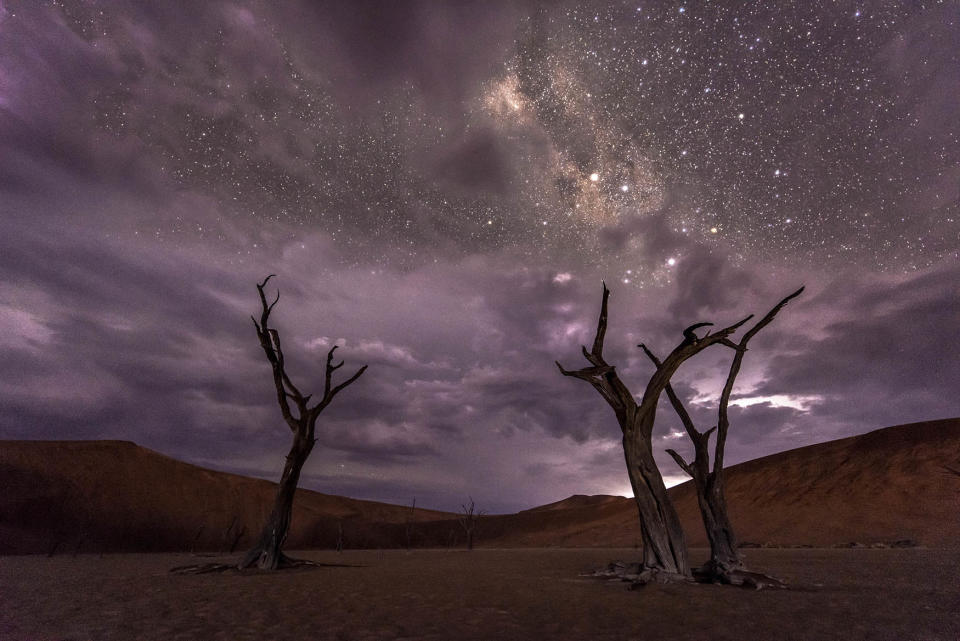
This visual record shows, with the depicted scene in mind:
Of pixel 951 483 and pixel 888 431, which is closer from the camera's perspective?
pixel 951 483

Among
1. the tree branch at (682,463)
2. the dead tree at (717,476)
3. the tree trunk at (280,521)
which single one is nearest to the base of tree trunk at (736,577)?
the dead tree at (717,476)

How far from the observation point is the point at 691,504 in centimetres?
6291

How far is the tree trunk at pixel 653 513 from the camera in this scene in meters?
13.1

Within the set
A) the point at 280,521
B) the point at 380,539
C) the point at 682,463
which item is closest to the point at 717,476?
the point at 682,463

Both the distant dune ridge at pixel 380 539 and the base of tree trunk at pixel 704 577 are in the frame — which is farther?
the distant dune ridge at pixel 380 539

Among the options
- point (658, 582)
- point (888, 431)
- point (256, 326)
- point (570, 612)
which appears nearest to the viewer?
point (570, 612)

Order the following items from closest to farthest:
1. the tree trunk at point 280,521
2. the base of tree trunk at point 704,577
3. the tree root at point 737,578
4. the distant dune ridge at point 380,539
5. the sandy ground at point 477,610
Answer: the sandy ground at point 477,610 < the tree root at point 737,578 < the base of tree trunk at point 704,577 < the tree trunk at point 280,521 < the distant dune ridge at point 380,539

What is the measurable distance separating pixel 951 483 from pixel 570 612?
53.0 meters

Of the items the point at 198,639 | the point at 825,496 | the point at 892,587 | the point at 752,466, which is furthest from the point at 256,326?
the point at 752,466

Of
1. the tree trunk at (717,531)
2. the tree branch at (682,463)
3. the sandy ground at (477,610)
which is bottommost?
the sandy ground at (477,610)

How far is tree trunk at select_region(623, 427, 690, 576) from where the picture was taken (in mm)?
13109

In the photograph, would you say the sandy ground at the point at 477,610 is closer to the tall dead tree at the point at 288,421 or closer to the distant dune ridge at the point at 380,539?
the tall dead tree at the point at 288,421

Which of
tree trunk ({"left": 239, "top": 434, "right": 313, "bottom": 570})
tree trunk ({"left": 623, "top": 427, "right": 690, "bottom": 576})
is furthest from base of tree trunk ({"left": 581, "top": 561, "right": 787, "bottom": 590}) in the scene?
tree trunk ({"left": 239, "top": 434, "right": 313, "bottom": 570})

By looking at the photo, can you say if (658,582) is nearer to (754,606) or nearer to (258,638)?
(754,606)
